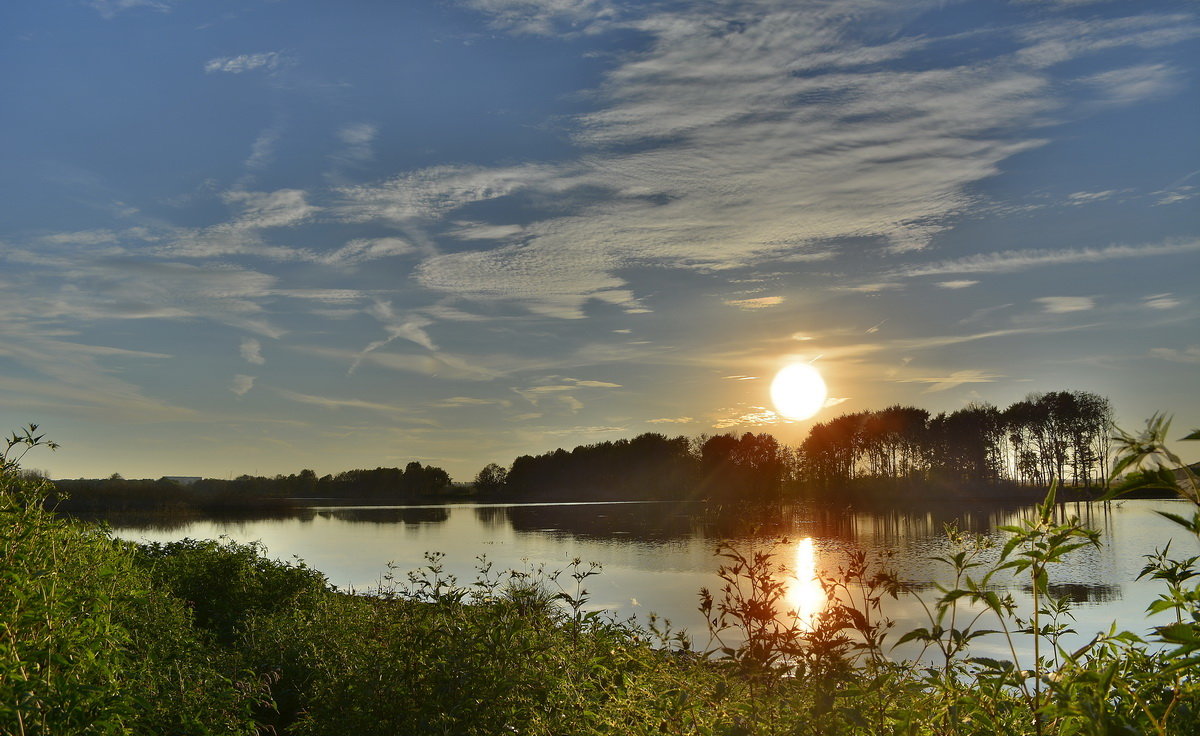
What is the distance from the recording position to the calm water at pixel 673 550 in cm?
1600

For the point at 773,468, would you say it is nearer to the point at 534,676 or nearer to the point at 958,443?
the point at 958,443

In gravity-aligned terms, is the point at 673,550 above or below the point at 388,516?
above

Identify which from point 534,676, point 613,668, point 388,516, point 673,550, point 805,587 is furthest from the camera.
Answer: point 388,516

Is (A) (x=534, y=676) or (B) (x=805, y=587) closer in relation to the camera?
(A) (x=534, y=676)

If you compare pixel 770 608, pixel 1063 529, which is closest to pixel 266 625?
pixel 770 608

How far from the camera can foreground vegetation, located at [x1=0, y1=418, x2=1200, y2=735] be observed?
175cm

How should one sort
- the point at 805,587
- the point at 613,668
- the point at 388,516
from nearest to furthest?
the point at 613,668 < the point at 805,587 < the point at 388,516

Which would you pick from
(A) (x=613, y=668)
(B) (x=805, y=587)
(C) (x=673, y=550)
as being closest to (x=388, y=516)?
(C) (x=673, y=550)

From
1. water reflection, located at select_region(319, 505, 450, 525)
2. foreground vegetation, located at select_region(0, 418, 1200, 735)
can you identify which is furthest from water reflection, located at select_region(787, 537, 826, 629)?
water reflection, located at select_region(319, 505, 450, 525)

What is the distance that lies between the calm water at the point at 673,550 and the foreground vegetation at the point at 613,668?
0.58m

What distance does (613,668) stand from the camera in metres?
4.24

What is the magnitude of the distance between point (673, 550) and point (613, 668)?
26.0 metres

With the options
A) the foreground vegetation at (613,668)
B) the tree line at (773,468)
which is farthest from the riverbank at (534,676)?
the tree line at (773,468)

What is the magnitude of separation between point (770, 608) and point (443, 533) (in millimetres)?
41041
